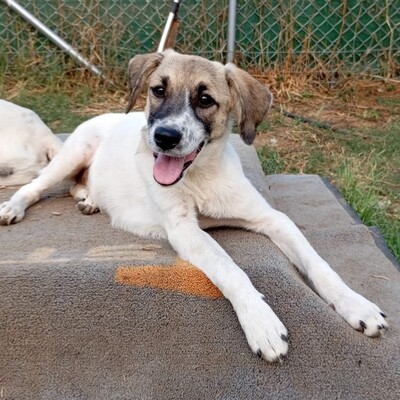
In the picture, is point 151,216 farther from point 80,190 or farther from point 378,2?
point 378,2

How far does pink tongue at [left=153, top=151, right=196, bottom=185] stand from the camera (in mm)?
2473

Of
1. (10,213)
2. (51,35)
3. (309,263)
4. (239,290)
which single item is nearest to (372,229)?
(309,263)

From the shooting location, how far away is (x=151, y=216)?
2.88 m

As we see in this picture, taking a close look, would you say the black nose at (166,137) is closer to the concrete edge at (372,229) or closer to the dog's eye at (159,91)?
the dog's eye at (159,91)

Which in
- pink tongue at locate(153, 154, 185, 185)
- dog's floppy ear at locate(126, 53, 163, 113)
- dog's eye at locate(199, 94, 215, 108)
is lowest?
pink tongue at locate(153, 154, 185, 185)

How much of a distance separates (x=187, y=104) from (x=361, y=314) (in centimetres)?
106

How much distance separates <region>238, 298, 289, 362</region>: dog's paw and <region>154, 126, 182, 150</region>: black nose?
0.69 m

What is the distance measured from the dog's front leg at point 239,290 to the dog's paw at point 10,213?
89 centimetres

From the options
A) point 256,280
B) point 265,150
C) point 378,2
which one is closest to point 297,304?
point 256,280

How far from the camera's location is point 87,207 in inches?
125

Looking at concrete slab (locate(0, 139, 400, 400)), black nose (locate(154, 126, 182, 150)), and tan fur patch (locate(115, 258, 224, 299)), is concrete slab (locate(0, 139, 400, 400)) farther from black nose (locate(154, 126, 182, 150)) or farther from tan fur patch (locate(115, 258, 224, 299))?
black nose (locate(154, 126, 182, 150))

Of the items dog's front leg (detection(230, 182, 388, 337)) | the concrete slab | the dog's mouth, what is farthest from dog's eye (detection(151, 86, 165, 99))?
the concrete slab

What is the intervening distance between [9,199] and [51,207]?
0.78 feet

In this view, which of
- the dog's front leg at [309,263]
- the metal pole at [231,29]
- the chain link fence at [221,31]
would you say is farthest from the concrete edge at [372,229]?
the chain link fence at [221,31]
